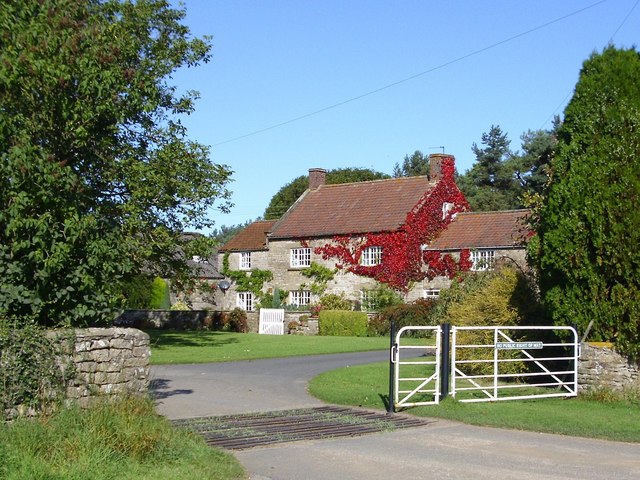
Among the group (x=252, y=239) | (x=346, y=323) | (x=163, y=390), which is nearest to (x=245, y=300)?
(x=252, y=239)

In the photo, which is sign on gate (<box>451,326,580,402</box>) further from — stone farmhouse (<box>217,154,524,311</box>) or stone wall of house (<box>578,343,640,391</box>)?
stone farmhouse (<box>217,154,524,311</box>)

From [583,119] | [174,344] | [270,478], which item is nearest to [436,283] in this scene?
[174,344]

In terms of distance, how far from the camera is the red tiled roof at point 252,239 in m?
52.1

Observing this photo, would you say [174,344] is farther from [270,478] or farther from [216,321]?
[270,478]

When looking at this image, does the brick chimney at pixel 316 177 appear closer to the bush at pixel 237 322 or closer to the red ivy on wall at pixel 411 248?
the red ivy on wall at pixel 411 248

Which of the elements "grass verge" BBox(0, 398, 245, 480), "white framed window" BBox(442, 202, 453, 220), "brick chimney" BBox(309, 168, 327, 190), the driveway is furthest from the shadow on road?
"brick chimney" BBox(309, 168, 327, 190)

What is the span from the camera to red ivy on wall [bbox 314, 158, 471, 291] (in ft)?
147

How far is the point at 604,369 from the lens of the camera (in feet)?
51.5

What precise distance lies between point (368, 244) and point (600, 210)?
30.5 meters

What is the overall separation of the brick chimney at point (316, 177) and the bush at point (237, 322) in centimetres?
1197

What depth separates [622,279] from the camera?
15797 mm

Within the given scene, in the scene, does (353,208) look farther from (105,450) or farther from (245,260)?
(105,450)

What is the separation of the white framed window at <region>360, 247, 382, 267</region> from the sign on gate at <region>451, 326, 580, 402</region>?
80.9ft

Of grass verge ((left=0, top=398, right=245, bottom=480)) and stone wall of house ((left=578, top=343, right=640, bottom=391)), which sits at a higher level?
stone wall of house ((left=578, top=343, right=640, bottom=391))
